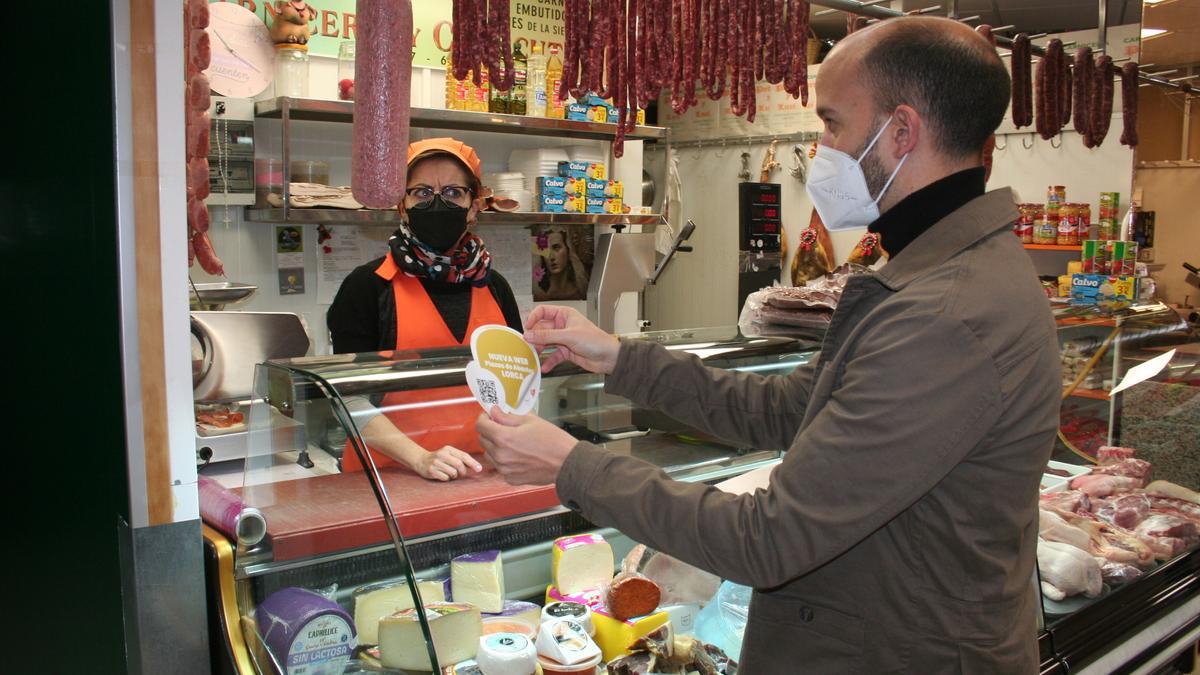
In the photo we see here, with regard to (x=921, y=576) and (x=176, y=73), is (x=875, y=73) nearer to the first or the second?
(x=921, y=576)

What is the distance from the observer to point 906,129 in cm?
152

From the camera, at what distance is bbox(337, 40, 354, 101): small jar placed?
533 centimetres

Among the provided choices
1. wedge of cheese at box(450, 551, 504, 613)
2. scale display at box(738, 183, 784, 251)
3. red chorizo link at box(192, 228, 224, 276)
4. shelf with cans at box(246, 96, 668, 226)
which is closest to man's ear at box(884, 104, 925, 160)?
wedge of cheese at box(450, 551, 504, 613)

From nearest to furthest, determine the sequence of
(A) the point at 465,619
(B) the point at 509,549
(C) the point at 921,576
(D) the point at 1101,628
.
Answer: (C) the point at 921,576, (A) the point at 465,619, (B) the point at 509,549, (D) the point at 1101,628

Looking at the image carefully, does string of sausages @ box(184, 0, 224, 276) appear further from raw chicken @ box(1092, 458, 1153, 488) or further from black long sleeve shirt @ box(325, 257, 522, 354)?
raw chicken @ box(1092, 458, 1153, 488)

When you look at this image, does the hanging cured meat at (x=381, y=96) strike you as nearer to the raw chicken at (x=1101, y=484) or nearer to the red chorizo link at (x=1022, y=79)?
the raw chicken at (x=1101, y=484)

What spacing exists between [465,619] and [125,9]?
1.25 meters

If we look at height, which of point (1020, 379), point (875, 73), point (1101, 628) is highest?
point (875, 73)

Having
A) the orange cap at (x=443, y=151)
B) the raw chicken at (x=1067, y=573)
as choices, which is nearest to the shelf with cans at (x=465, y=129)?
the orange cap at (x=443, y=151)

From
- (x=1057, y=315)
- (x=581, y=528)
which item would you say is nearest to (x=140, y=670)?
(x=581, y=528)

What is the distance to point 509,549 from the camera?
2.07 m

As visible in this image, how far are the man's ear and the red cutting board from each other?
1.01 meters

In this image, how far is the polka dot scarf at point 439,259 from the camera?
128 inches

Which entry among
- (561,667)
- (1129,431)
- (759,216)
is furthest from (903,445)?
(759,216)
